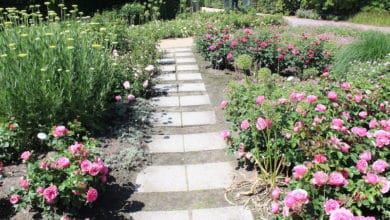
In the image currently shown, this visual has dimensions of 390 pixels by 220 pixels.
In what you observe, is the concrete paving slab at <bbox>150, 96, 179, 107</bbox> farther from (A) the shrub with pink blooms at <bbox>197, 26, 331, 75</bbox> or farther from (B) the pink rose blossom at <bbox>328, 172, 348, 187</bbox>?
(B) the pink rose blossom at <bbox>328, 172, 348, 187</bbox>

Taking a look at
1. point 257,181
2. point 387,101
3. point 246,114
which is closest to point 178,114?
point 246,114

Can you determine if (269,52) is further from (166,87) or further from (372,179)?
(372,179)

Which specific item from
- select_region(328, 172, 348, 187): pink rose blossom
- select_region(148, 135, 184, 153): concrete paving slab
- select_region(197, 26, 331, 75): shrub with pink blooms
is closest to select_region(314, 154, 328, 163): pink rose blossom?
select_region(328, 172, 348, 187): pink rose blossom

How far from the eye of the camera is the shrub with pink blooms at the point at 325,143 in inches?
90.4

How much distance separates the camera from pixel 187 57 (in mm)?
7445

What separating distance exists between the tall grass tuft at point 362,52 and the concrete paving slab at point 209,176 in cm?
322

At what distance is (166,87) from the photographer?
5.65m

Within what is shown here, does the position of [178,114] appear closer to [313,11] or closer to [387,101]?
[387,101]

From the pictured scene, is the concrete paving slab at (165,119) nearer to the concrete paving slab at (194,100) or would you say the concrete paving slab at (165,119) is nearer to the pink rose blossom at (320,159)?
the concrete paving slab at (194,100)

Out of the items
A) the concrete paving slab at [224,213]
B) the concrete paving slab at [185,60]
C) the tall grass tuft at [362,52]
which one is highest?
the tall grass tuft at [362,52]

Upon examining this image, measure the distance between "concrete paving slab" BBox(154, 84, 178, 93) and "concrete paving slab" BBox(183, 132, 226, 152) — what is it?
149 cm

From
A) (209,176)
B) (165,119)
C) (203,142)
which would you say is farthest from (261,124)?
(165,119)

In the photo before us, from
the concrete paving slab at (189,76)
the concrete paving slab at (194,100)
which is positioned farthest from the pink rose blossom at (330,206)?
Answer: the concrete paving slab at (189,76)

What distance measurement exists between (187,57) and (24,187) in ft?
17.0
